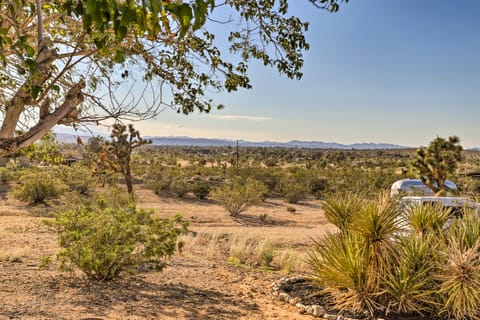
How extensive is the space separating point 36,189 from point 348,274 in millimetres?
18764

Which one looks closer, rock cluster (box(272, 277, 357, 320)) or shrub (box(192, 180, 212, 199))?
rock cluster (box(272, 277, 357, 320))

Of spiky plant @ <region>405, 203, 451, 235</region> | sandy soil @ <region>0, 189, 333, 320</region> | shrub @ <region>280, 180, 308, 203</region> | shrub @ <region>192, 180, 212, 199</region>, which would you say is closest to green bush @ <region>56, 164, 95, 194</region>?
shrub @ <region>192, 180, 212, 199</region>

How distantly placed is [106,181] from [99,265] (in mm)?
22363

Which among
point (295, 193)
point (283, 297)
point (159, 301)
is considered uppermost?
point (159, 301)

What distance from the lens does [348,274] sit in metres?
5.85

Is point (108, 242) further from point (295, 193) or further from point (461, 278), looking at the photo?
point (295, 193)

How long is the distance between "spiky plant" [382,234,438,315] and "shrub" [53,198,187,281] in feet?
11.9

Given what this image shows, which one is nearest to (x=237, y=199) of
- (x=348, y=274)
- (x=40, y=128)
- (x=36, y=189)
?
(x=36, y=189)

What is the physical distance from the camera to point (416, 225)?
649 centimetres

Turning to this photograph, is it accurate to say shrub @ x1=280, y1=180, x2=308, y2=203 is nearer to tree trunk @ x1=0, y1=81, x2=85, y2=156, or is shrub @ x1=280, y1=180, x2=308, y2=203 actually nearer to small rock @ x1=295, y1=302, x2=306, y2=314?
small rock @ x1=295, y1=302, x2=306, y2=314

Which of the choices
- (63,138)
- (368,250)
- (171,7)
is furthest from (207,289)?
(171,7)

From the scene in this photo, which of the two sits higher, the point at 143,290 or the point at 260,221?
the point at 143,290

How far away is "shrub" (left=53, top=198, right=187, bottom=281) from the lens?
6.47 metres

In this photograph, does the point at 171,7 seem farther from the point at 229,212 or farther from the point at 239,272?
the point at 229,212
